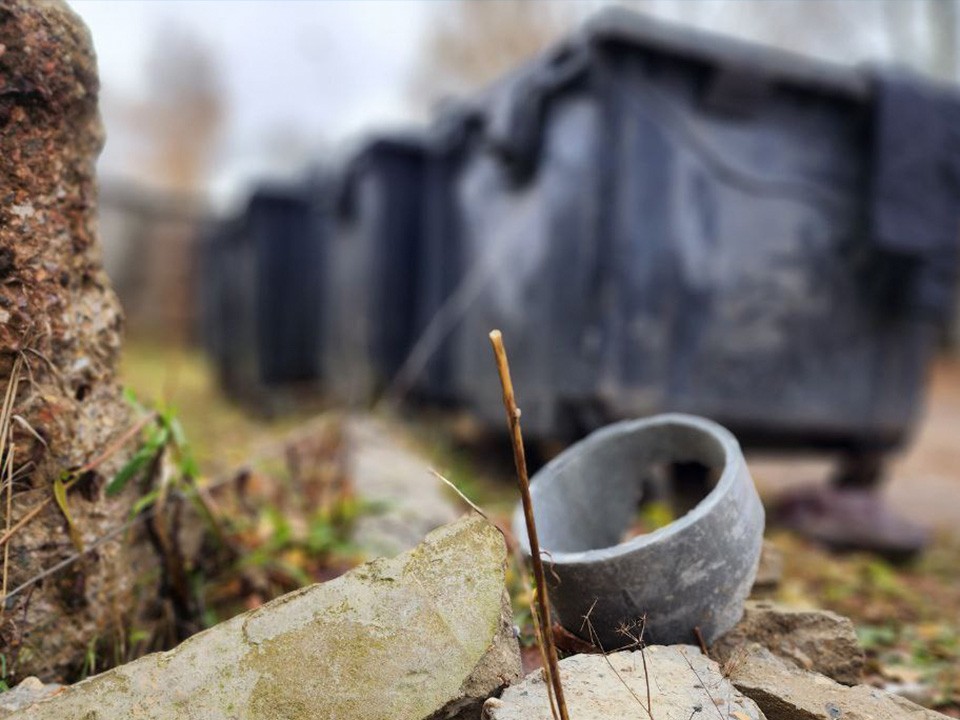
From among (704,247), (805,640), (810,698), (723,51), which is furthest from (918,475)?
(810,698)

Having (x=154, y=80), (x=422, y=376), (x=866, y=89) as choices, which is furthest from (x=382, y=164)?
(x=154, y=80)

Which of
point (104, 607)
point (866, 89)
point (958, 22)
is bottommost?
point (104, 607)

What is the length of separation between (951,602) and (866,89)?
2103 millimetres

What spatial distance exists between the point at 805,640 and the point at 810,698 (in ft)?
0.70

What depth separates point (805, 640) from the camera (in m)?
1.42

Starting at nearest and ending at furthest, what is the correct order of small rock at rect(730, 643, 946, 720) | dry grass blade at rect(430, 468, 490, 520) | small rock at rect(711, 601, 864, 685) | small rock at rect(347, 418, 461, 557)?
dry grass blade at rect(430, 468, 490, 520) → small rock at rect(730, 643, 946, 720) → small rock at rect(711, 601, 864, 685) → small rock at rect(347, 418, 461, 557)

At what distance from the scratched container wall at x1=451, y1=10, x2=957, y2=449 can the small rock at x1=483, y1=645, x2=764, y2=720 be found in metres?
1.89

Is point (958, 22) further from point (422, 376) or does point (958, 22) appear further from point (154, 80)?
Answer: point (154, 80)

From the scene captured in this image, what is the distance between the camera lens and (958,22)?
42.9 feet

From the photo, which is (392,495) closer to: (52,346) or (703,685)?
(52,346)

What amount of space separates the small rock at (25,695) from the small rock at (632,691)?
→ 0.67m

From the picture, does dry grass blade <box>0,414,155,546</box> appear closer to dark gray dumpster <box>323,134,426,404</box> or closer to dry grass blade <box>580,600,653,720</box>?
dry grass blade <box>580,600,653,720</box>

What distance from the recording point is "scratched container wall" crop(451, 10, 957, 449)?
3119 mm

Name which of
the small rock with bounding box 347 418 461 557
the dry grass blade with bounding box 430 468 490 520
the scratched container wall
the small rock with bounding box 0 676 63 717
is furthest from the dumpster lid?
the small rock with bounding box 0 676 63 717
